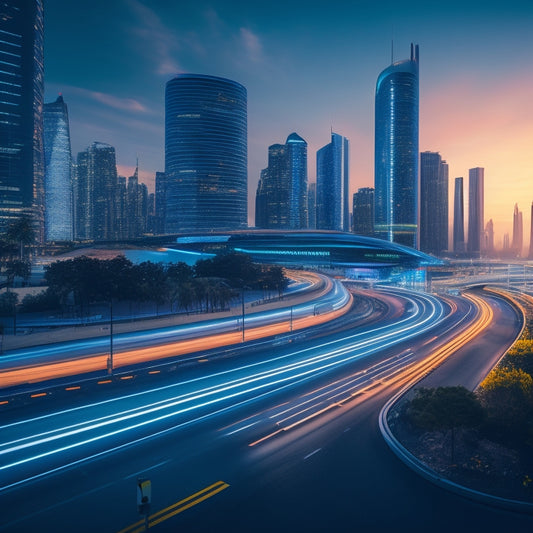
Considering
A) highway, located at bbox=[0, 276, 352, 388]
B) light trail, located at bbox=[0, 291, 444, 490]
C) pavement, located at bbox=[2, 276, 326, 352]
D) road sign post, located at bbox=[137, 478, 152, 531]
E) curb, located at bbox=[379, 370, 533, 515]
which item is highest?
road sign post, located at bbox=[137, 478, 152, 531]

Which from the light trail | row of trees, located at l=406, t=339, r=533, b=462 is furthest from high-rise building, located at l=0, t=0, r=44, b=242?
row of trees, located at l=406, t=339, r=533, b=462

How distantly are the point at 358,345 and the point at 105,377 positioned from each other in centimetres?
2639

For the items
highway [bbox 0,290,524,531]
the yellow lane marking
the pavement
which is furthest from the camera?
the pavement

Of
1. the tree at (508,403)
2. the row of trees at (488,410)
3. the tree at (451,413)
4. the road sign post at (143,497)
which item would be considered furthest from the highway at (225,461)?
the tree at (508,403)

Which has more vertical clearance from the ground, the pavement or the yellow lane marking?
the pavement

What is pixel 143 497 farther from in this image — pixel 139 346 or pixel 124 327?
pixel 124 327

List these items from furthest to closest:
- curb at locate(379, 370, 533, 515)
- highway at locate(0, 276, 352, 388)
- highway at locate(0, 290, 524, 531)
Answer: highway at locate(0, 276, 352, 388), curb at locate(379, 370, 533, 515), highway at locate(0, 290, 524, 531)

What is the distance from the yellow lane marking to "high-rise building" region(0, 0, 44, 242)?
550ft

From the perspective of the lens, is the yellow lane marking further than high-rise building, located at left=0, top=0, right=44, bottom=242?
No

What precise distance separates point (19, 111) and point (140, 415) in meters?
172

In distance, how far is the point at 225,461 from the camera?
18.6 meters

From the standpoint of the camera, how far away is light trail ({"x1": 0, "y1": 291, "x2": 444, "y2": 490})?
1875 cm

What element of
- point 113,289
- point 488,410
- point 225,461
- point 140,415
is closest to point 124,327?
point 113,289

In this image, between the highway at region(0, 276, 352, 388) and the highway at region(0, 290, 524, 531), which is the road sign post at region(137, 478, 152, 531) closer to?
the highway at region(0, 290, 524, 531)
